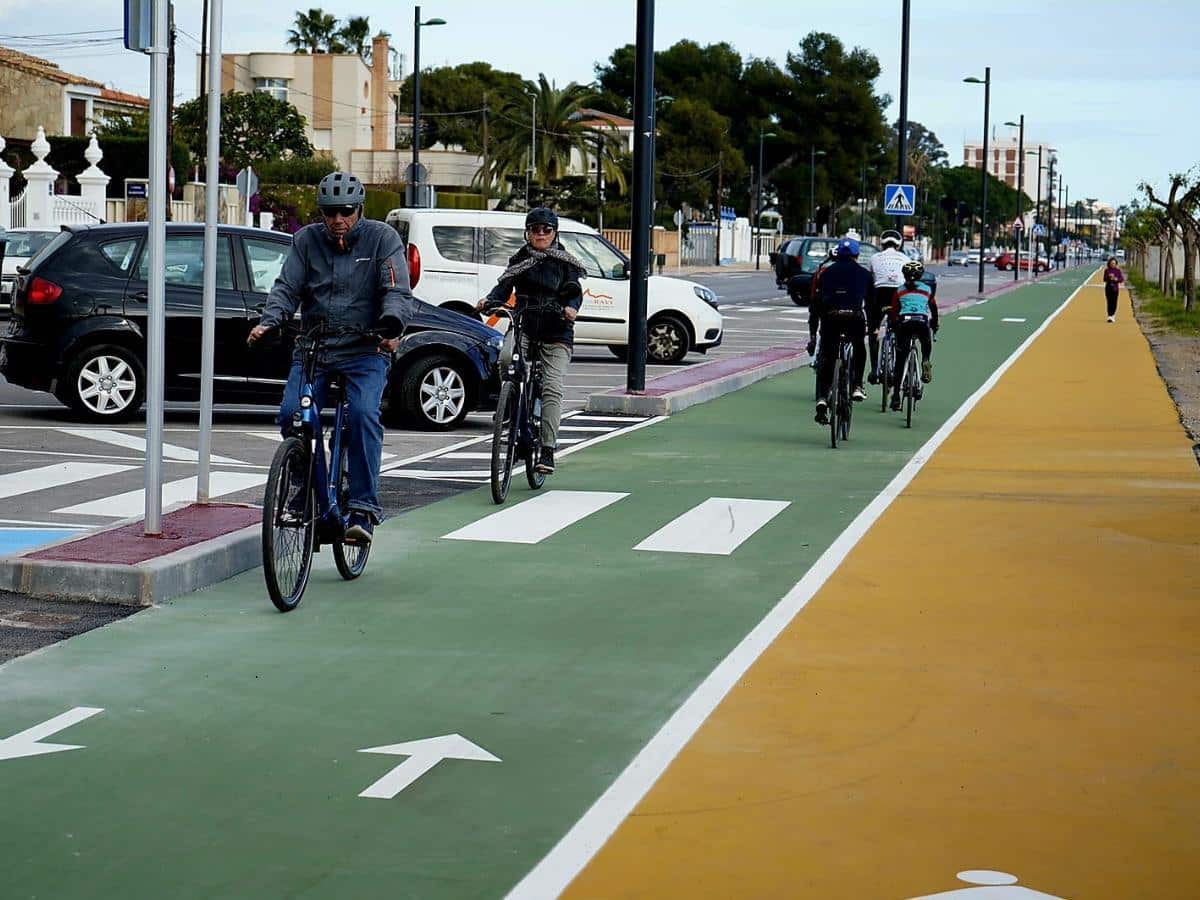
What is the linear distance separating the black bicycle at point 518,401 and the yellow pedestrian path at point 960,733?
2.33m

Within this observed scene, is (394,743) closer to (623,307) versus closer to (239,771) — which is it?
(239,771)

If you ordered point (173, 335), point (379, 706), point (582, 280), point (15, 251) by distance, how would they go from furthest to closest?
point (15, 251) → point (582, 280) → point (173, 335) → point (379, 706)

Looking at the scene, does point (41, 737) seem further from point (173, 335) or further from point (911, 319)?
point (911, 319)

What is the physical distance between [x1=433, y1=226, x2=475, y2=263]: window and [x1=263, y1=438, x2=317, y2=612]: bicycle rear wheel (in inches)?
601

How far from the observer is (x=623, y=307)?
25.2 m

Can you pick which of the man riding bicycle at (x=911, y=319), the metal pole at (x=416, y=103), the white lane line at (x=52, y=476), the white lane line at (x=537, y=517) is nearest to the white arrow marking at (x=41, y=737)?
the white lane line at (x=537, y=517)

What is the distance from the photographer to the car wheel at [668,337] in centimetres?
2633

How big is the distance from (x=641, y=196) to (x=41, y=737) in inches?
535

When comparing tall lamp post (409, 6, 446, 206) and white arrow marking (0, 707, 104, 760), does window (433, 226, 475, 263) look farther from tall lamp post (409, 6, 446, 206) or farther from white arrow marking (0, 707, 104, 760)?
tall lamp post (409, 6, 446, 206)

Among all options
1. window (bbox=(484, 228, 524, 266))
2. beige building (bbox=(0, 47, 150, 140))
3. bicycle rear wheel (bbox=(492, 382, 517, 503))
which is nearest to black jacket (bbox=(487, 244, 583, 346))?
bicycle rear wheel (bbox=(492, 382, 517, 503))

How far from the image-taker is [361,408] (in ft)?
29.0

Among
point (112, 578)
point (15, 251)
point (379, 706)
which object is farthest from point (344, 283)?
point (15, 251)

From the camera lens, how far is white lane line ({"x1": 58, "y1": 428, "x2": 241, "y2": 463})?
47.4 ft

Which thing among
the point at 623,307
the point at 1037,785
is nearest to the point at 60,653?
the point at 1037,785
